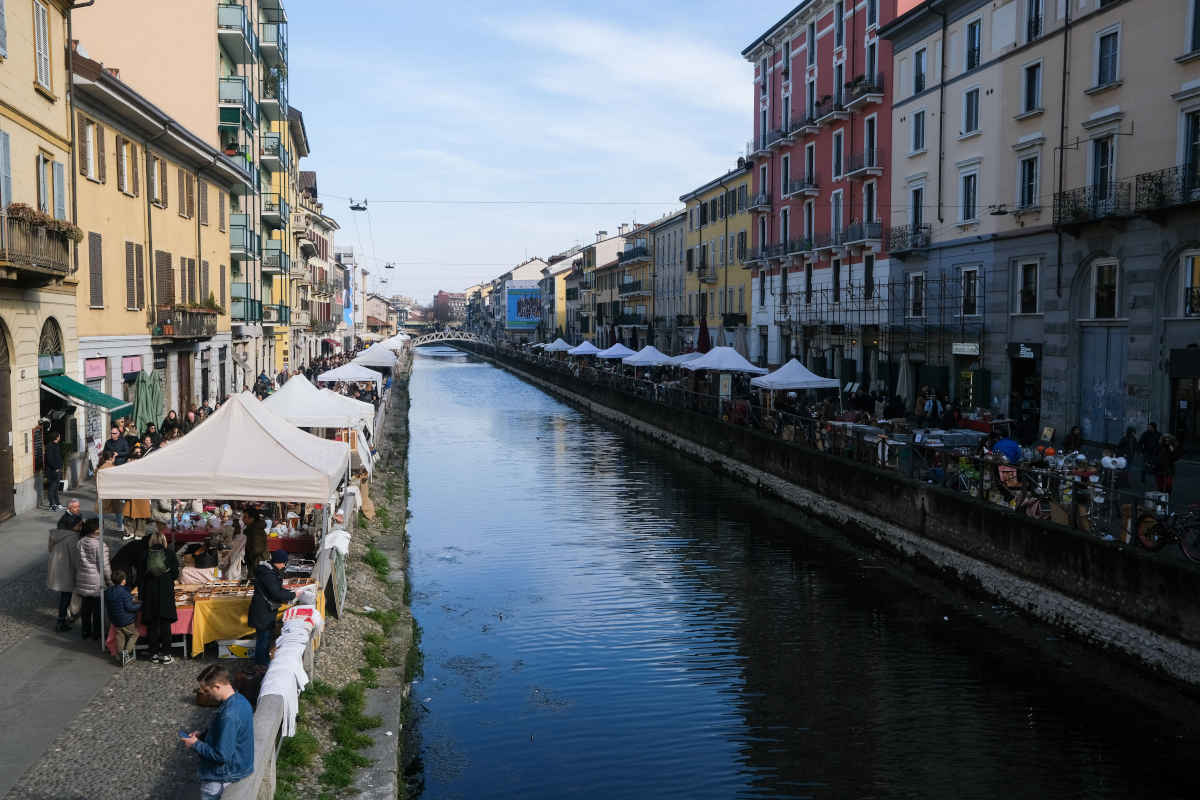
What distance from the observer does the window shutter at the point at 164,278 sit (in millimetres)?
27422

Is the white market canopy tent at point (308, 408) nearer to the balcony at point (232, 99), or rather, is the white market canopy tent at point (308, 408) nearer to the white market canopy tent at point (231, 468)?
the white market canopy tent at point (231, 468)

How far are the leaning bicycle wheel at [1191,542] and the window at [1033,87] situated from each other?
1827 centimetres

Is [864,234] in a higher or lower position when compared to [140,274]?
higher

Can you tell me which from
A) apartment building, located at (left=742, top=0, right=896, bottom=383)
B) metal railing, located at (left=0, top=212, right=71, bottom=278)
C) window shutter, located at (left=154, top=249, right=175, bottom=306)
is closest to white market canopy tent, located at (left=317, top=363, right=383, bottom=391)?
window shutter, located at (left=154, top=249, right=175, bottom=306)

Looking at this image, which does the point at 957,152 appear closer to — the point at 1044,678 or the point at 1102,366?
the point at 1102,366

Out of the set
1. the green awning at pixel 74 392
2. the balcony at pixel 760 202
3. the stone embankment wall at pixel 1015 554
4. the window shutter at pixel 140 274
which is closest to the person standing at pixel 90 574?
the green awning at pixel 74 392

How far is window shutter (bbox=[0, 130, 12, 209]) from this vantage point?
Answer: 1619cm

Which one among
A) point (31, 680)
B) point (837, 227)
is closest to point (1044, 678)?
point (31, 680)

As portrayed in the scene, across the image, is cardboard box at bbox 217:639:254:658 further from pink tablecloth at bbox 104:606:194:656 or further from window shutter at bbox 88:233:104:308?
window shutter at bbox 88:233:104:308

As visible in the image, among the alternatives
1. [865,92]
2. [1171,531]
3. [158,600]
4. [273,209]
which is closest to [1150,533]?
[1171,531]

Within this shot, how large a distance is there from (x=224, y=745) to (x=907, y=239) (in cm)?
3307

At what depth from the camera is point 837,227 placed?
1687 inches

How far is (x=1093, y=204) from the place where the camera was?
81.5 ft

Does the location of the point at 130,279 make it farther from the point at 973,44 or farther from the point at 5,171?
the point at 973,44
